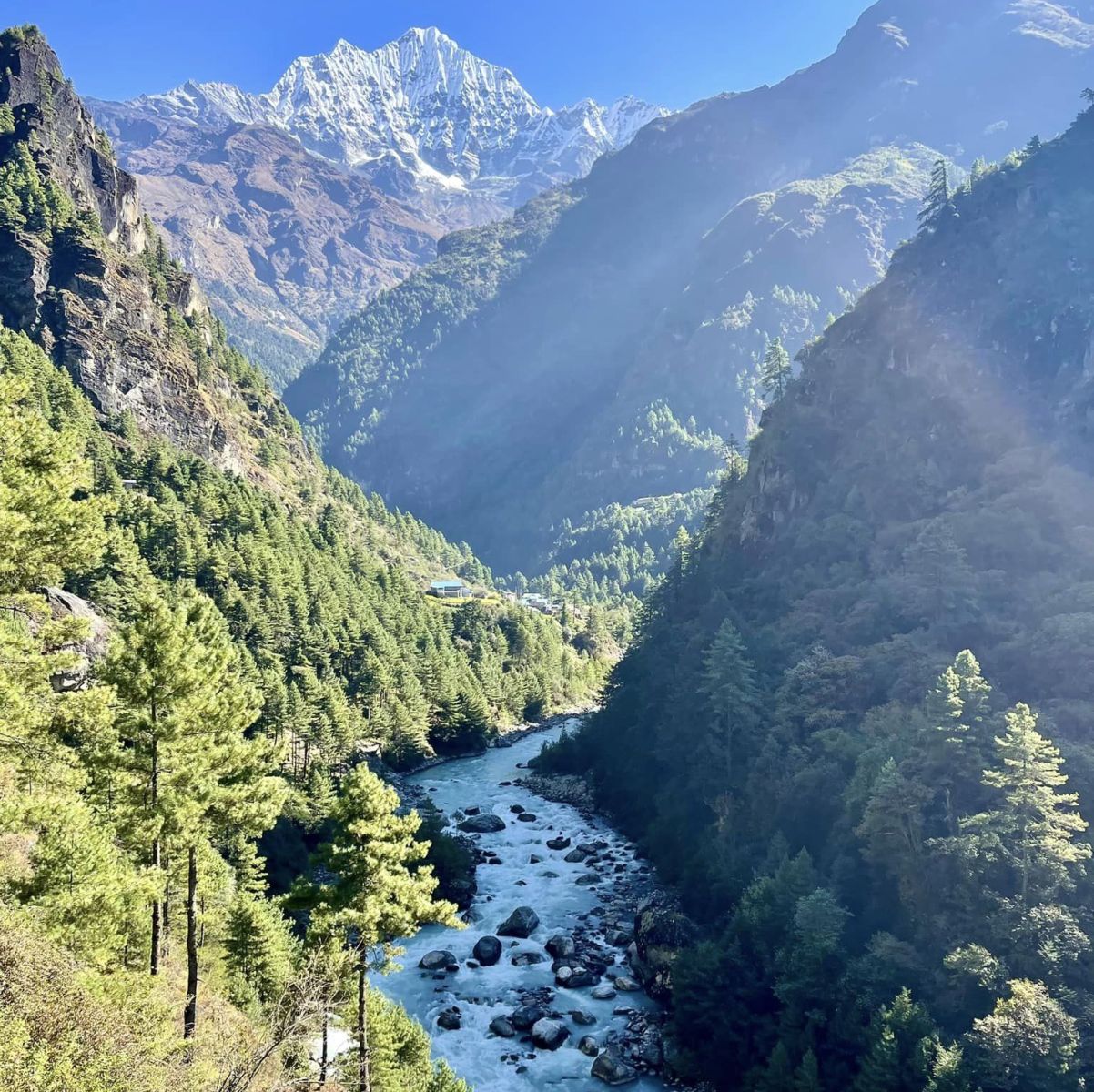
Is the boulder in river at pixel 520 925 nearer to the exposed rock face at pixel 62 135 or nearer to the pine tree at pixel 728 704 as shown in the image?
the pine tree at pixel 728 704

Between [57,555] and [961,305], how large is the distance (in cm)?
10865

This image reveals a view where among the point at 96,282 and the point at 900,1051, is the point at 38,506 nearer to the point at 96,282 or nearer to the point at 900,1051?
the point at 900,1051

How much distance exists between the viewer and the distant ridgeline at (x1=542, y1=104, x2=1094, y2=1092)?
136 feet

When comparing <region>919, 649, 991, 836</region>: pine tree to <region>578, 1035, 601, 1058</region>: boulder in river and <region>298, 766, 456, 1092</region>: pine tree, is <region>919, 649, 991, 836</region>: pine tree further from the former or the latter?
<region>298, 766, 456, 1092</region>: pine tree

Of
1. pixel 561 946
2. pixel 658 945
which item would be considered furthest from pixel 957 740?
pixel 561 946

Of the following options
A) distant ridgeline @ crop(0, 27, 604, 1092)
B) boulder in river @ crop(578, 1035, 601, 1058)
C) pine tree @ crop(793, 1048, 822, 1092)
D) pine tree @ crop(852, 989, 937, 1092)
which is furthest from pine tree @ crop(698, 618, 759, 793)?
distant ridgeline @ crop(0, 27, 604, 1092)

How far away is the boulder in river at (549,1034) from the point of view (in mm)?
47156

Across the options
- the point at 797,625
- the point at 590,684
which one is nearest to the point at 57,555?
the point at 797,625

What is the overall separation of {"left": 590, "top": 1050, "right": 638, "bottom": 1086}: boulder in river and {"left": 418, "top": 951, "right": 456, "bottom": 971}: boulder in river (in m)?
14.8

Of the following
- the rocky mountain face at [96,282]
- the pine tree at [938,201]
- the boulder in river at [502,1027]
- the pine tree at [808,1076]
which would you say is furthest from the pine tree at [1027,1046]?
the rocky mountain face at [96,282]

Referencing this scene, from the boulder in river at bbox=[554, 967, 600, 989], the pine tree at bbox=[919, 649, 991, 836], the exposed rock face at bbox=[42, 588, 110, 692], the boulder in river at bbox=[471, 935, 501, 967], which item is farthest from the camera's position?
the exposed rock face at bbox=[42, 588, 110, 692]

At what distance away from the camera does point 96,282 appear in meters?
139

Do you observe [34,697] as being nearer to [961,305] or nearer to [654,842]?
[654,842]

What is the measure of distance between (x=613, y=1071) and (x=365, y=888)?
1066 inches
